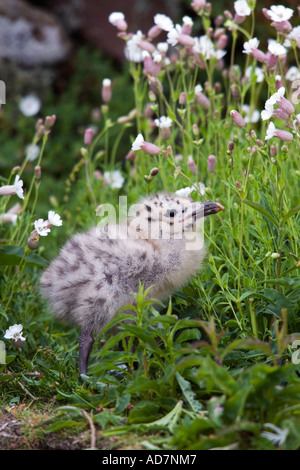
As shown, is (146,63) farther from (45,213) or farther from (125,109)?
(125,109)

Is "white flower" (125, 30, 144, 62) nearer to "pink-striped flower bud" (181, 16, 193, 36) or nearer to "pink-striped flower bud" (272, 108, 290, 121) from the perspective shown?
"pink-striped flower bud" (181, 16, 193, 36)

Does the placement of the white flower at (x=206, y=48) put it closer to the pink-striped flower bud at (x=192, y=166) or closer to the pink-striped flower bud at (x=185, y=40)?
the pink-striped flower bud at (x=185, y=40)

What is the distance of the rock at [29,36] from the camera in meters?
7.73

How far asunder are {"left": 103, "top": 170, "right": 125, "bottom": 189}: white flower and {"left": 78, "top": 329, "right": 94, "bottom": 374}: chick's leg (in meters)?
1.66

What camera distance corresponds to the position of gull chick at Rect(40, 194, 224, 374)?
11.5ft

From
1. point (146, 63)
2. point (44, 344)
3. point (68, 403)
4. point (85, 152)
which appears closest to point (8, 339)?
point (44, 344)

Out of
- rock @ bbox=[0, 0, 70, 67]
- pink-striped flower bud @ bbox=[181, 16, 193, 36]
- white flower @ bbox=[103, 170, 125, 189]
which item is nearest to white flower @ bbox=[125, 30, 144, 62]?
pink-striped flower bud @ bbox=[181, 16, 193, 36]

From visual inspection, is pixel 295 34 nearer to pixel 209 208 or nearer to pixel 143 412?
pixel 209 208

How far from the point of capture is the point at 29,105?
23.4ft

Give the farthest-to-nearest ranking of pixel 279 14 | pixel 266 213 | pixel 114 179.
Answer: pixel 114 179 → pixel 279 14 → pixel 266 213

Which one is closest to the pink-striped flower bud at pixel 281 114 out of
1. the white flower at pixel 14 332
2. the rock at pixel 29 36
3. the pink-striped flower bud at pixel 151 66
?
the pink-striped flower bud at pixel 151 66

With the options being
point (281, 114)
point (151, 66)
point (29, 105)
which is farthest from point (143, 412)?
point (29, 105)

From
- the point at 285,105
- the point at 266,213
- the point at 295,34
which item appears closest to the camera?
the point at 266,213

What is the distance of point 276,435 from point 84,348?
130 centimetres
